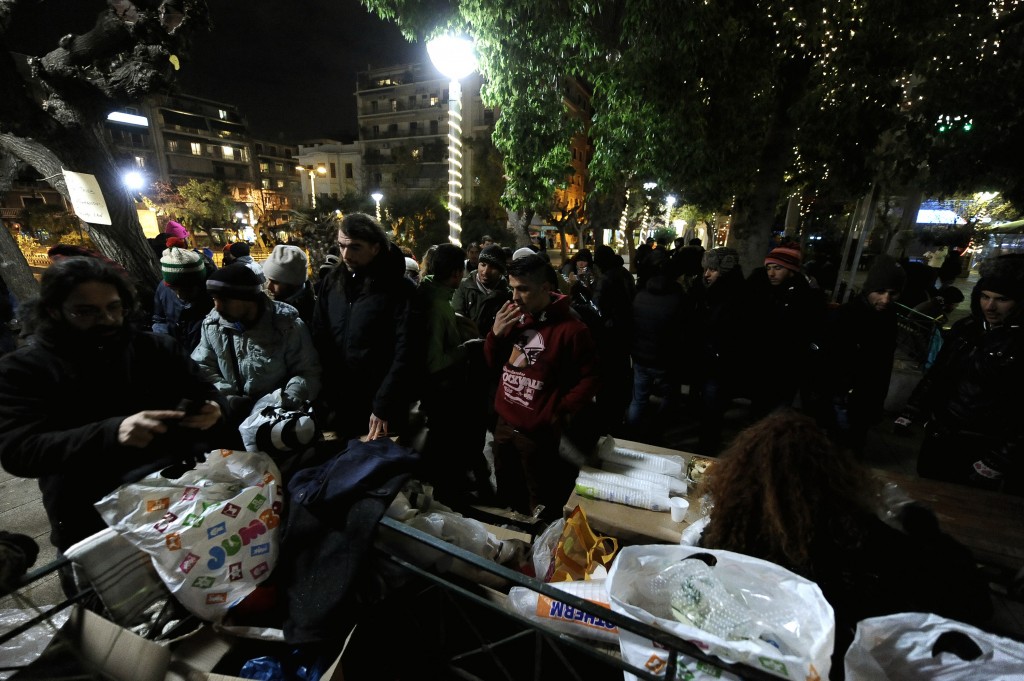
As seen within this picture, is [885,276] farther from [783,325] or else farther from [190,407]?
[190,407]

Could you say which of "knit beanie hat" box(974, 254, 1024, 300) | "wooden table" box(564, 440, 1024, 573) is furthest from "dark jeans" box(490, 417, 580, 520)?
"knit beanie hat" box(974, 254, 1024, 300)

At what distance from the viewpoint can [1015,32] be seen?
6.12 metres

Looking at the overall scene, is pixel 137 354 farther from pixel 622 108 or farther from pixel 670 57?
pixel 622 108

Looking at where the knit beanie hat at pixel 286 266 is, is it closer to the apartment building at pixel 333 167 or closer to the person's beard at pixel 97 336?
the person's beard at pixel 97 336

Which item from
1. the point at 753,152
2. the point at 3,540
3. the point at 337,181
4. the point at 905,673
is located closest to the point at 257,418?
the point at 3,540

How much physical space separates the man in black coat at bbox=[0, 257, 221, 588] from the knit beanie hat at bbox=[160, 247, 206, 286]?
132 centimetres

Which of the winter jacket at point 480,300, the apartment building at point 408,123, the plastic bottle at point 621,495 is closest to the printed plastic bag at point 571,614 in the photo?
the plastic bottle at point 621,495

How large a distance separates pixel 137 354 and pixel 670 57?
6.72 m

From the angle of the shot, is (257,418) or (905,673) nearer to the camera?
(905,673)

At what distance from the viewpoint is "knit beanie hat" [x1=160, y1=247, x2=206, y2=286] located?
3221 mm

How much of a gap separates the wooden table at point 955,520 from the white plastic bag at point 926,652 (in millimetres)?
886

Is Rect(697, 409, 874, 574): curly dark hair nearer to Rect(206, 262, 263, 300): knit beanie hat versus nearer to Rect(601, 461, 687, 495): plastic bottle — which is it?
Rect(601, 461, 687, 495): plastic bottle

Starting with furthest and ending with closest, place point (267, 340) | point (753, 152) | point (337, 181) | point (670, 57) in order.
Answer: point (337, 181) → point (753, 152) → point (670, 57) → point (267, 340)

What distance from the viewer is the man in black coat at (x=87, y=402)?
1740 mm
